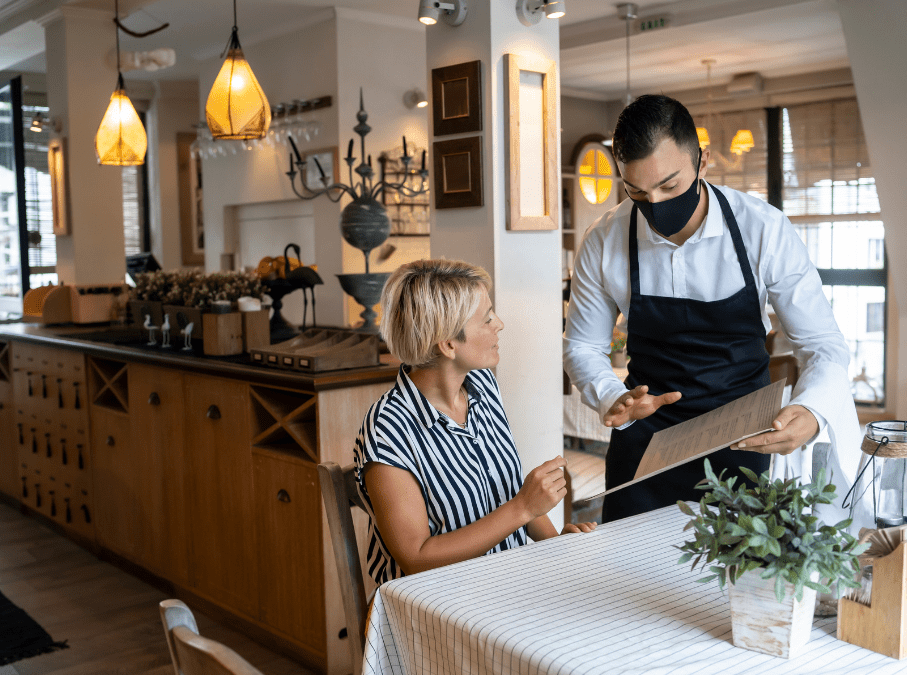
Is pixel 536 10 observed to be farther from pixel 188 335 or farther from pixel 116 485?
pixel 116 485

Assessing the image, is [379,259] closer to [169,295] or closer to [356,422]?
[169,295]

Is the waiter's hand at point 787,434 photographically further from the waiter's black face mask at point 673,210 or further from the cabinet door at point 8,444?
the cabinet door at point 8,444

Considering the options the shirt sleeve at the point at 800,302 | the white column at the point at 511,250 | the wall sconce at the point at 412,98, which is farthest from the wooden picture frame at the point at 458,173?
the wall sconce at the point at 412,98

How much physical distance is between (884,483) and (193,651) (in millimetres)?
922

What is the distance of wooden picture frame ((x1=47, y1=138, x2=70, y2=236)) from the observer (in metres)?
5.79

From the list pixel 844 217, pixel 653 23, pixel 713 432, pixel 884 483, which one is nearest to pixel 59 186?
pixel 653 23

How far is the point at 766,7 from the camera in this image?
6016mm

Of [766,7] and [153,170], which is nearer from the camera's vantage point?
[766,7]

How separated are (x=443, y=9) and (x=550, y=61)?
424 mm

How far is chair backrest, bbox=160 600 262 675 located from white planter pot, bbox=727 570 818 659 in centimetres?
58

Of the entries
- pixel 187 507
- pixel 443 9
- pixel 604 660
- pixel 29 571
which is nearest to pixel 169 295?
pixel 187 507

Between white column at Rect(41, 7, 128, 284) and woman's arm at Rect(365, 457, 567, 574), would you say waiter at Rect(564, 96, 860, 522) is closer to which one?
woman's arm at Rect(365, 457, 567, 574)

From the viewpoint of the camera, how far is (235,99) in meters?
3.54

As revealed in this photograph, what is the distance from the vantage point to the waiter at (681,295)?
178cm
